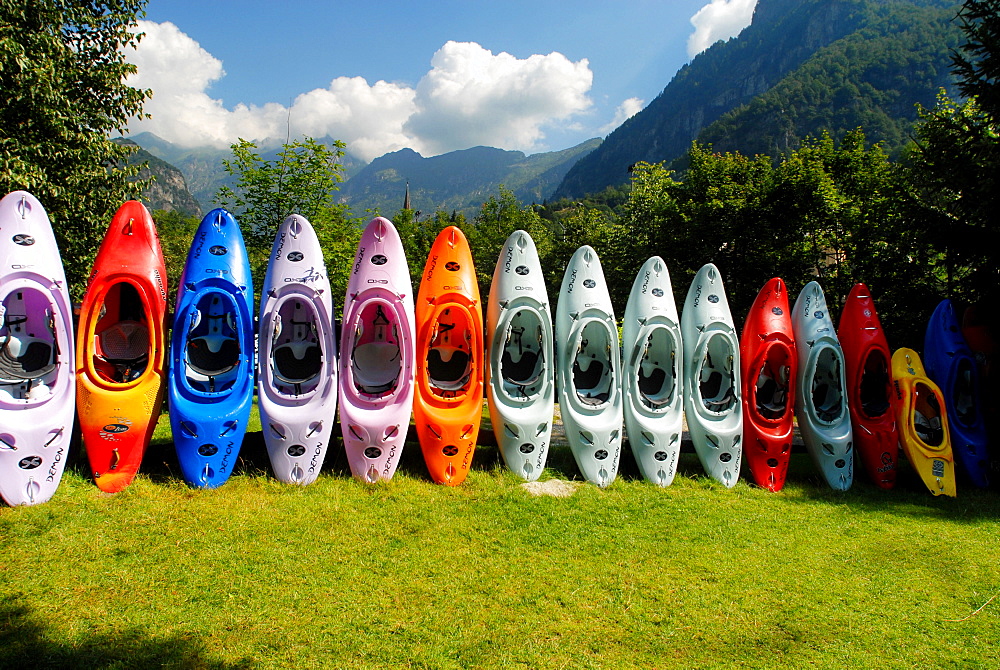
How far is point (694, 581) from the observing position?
412 centimetres

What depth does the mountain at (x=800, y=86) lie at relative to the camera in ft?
254

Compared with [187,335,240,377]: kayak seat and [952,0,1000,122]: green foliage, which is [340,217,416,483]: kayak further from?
[952,0,1000,122]: green foliage

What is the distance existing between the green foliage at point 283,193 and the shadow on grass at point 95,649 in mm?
9108

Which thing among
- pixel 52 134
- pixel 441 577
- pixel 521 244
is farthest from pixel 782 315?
pixel 52 134

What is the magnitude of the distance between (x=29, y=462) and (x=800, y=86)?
98.0 meters

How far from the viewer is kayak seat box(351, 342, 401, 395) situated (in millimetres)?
6191

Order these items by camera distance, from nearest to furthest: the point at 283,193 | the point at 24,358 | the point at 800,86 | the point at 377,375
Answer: the point at 24,358, the point at 377,375, the point at 283,193, the point at 800,86

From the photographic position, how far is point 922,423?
21.9 feet

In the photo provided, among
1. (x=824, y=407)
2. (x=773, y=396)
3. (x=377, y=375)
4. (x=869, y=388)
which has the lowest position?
(x=824, y=407)

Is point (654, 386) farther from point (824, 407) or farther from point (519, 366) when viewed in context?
point (824, 407)

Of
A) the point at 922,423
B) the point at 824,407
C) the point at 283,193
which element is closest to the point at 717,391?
the point at 824,407

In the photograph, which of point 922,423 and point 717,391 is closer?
point 922,423

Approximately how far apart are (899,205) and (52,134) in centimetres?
1188

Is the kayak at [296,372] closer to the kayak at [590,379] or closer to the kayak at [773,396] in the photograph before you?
the kayak at [590,379]
